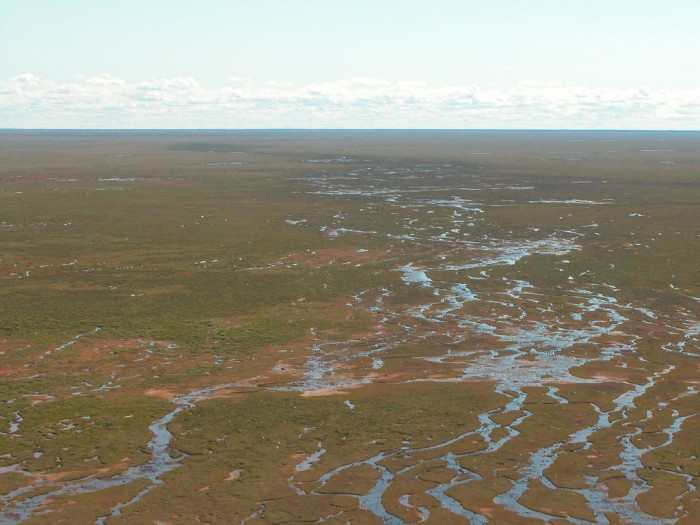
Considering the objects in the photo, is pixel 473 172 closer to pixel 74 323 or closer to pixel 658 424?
pixel 74 323

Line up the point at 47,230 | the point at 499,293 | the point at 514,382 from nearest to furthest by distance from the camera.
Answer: the point at 514,382 → the point at 499,293 → the point at 47,230

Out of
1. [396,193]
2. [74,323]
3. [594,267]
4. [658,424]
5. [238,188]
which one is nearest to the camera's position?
[658,424]

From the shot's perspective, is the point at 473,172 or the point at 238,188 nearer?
the point at 238,188

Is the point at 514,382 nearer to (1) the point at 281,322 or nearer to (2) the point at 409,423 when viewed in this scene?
(2) the point at 409,423

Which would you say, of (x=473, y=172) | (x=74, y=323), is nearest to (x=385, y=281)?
(x=74, y=323)

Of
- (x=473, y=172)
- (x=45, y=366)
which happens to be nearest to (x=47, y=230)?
(x=45, y=366)

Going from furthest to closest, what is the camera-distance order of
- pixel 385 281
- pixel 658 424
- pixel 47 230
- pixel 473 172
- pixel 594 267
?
Answer: pixel 473 172 → pixel 47 230 → pixel 594 267 → pixel 385 281 → pixel 658 424
